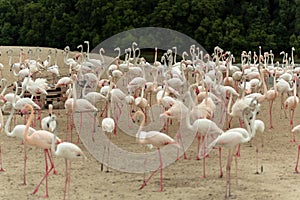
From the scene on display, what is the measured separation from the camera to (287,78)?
11859 mm

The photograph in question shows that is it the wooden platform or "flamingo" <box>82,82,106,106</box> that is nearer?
"flamingo" <box>82,82,106,106</box>

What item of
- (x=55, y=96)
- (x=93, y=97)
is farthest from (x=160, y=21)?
(x=93, y=97)

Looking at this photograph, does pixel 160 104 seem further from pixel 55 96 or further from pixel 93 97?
pixel 55 96

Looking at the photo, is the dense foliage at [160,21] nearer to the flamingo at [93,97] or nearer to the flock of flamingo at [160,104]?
the flock of flamingo at [160,104]

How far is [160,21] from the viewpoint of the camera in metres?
22.2

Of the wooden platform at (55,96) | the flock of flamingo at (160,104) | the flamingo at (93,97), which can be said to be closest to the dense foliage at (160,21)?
the flock of flamingo at (160,104)

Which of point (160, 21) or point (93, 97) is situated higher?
point (160, 21)

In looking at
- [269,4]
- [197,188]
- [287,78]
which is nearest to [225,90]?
[287,78]

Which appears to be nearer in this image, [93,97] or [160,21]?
[93,97]

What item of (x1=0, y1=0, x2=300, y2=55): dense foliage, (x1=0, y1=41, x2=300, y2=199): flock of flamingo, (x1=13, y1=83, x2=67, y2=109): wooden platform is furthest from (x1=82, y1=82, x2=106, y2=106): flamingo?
(x1=0, y1=0, x2=300, y2=55): dense foliage

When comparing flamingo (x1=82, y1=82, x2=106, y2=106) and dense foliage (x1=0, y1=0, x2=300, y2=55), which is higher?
dense foliage (x1=0, y1=0, x2=300, y2=55)

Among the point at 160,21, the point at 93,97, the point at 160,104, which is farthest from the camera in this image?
the point at 160,21

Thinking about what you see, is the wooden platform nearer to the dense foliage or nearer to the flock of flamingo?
the flock of flamingo

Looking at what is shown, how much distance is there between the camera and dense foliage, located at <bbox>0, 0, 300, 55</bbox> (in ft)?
71.8
